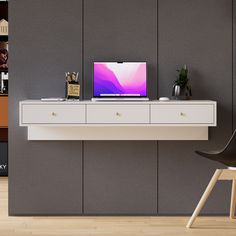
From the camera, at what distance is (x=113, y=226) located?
4742 millimetres

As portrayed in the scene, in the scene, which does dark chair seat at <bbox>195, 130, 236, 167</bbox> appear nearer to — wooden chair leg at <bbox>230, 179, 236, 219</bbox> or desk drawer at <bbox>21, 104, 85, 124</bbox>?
wooden chair leg at <bbox>230, 179, 236, 219</bbox>

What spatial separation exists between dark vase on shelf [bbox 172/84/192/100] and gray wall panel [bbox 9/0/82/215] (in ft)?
2.48

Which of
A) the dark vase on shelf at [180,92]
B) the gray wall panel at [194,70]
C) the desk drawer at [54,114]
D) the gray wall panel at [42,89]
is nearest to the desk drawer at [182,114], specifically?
the dark vase on shelf at [180,92]

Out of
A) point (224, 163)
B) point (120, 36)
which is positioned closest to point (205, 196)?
point (224, 163)

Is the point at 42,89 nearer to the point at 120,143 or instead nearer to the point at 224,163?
the point at 120,143

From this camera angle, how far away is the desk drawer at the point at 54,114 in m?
4.74

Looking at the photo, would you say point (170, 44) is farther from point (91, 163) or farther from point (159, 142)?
point (91, 163)

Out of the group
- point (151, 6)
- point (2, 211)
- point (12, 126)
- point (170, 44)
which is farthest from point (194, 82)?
point (2, 211)

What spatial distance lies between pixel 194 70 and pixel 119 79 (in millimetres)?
586

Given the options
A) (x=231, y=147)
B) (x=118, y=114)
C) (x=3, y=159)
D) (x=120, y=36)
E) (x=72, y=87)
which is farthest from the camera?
(x=3, y=159)

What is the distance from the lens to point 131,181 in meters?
5.11

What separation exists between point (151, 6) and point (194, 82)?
66cm

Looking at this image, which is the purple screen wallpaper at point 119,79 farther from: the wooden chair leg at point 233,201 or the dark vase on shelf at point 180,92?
the wooden chair leg at point 233,201

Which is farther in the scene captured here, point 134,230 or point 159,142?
point 159,142
